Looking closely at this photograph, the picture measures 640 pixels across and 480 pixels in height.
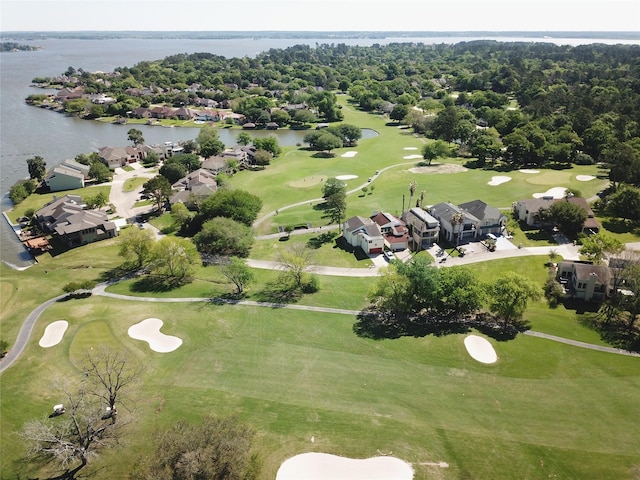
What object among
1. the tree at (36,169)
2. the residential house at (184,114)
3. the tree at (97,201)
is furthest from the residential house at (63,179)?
the residential house at (184,114)

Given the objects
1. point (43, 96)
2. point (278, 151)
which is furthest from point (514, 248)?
point (43, 96)

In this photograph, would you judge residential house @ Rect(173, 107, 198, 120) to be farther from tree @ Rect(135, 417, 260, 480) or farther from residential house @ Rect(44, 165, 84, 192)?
tree @ Rect(135, 417, 260, 480)

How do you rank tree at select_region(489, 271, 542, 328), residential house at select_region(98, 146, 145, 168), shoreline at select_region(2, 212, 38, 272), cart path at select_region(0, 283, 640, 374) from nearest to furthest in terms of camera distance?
1. cart path at select_region(0, 283, 640, 374)
2. tree at select_region(489, 271, 542, 328)
3. shoreline at select_region(2, 212, 38, 272)
4. residential house at select_region(98, 146, 145, 168)

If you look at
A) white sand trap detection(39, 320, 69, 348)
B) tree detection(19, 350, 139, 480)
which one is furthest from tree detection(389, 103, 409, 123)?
tree detection(19, 350, 139, 480)

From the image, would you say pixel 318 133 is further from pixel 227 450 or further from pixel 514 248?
pixel 227 450

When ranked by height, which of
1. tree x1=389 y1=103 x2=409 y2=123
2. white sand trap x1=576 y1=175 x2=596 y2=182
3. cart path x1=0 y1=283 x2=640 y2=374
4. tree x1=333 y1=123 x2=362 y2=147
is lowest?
cart path x1=0 y1=283 x2=640 y2=374

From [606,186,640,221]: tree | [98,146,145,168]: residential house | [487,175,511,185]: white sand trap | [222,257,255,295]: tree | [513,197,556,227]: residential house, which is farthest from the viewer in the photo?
[98,146,145,168]: residential house
